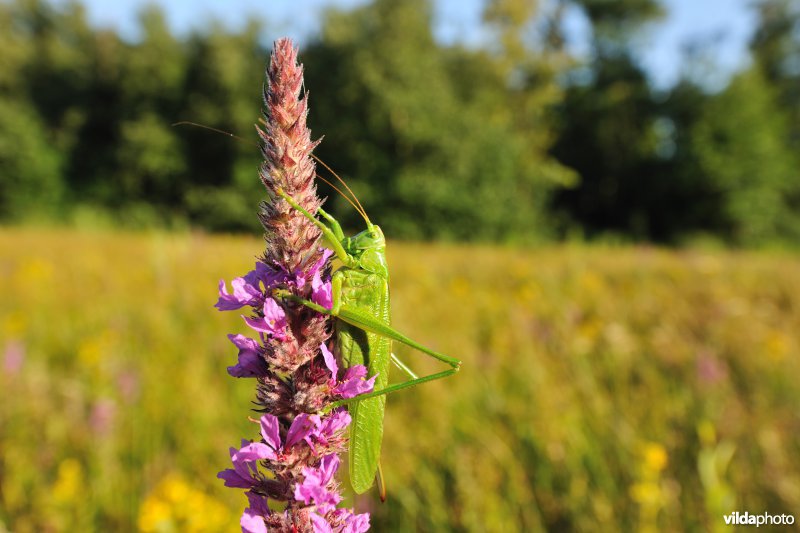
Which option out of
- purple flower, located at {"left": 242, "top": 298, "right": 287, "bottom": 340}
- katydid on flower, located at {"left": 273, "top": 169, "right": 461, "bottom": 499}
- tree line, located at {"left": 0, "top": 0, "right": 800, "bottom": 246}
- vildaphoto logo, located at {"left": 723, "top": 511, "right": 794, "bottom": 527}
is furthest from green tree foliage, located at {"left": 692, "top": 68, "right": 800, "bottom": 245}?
purple flower, located at {"left": 242, "top": 298, "right": 287, "bottom": 340}

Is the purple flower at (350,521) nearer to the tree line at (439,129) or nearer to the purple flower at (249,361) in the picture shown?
the purple flower at (249,361)

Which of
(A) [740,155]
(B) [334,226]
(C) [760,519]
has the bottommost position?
(C) [760,519]

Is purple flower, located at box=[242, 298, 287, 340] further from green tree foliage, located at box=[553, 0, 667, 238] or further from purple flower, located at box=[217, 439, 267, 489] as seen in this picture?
green tree foliage, located at box=[553, 0, 667, 238]

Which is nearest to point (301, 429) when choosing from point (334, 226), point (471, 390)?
point (334, 226)


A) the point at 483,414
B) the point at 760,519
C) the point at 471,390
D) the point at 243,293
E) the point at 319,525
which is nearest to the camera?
the point at 319,525

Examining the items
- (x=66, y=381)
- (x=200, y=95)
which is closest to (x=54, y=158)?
(x=200, y=95)

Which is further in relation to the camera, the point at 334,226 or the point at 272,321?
the point at 334,226

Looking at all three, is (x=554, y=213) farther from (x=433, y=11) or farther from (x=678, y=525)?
(x=678, y=525)

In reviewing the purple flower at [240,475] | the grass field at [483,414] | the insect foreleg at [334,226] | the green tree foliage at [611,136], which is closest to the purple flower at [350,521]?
the purple flower at [240,475]

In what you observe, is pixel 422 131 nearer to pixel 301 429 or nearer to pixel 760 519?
pixel 760 519
